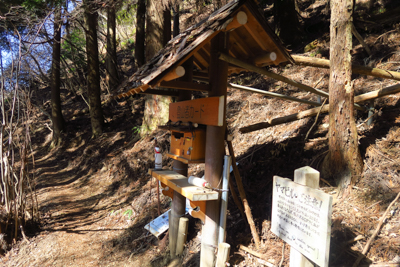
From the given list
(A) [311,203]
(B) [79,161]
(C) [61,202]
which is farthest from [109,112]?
(A) [311,203]

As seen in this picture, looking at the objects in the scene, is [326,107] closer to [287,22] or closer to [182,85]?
[182,85]

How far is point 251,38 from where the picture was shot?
375cm

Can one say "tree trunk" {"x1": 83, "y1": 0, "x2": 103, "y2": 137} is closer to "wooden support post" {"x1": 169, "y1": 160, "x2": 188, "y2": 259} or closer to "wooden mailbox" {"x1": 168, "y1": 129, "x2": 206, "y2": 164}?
"wooden support post" {"x1": 169, "y1": 160, "x2": 188, "y2": 259}

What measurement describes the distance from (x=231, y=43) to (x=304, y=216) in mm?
2661

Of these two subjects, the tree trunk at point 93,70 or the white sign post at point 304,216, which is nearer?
the white sign post at point 304,216

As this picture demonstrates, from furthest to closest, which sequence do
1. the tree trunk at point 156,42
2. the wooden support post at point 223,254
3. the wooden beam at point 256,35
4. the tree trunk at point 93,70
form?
the tree trunk at point 93,70
the tree trunk at point 156,42
the wooden beam at point 256,35
the wooden support post at point 223,254

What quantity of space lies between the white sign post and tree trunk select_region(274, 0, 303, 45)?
30.0ft

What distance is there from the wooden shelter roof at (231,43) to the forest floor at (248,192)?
137 centimetres

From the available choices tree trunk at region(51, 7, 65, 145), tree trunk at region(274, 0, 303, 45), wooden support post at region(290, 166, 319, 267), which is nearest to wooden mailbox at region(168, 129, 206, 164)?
wooden support post at region(290, 166, 319, 267)

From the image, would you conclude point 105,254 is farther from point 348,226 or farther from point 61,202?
point 348,226

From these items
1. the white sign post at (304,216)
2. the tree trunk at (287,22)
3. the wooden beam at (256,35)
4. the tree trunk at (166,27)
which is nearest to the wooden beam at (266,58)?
the wooden beam at (256,35)

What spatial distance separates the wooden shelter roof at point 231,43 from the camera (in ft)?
9.38

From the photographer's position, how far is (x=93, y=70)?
11492 millimetres

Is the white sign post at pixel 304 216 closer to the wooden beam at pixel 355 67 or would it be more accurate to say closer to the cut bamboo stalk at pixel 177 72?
the cut bamboo stalk at pixel 177 72
